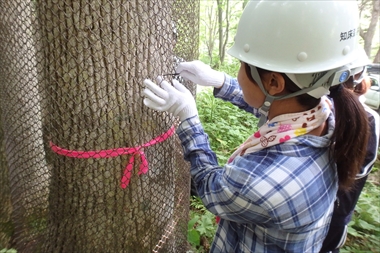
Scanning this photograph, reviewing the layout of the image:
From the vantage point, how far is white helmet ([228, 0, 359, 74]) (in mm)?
1095

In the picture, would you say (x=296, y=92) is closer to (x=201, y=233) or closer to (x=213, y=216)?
(x=201, y=233)

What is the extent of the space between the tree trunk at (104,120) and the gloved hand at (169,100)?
86 millimetres

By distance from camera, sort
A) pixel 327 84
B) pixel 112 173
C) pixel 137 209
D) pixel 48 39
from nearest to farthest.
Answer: pixel 327 84, pixel 48 39, pixel 112 173, pixel 137 209

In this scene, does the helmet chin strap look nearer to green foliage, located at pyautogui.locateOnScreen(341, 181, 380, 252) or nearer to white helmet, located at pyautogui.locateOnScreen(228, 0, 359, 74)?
white helmet, located at pyautogui.locateOnScreen(228, 0, 359, 74)

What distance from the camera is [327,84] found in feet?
3.80

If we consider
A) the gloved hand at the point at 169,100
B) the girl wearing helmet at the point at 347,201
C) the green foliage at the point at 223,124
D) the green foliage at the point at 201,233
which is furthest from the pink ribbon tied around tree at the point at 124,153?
the green foliage at the point at 223,124

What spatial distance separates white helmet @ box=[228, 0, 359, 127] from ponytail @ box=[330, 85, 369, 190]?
7 centimetres

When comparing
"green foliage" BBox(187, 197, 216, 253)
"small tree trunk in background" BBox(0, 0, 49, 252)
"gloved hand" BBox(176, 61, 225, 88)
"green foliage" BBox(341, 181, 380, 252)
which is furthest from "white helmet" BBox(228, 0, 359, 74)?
"green foliage" BBox(341, 181, 380, 252)

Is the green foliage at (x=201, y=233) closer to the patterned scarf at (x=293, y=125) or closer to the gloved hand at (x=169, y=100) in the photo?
the gloved hand at (x=169, y=100)

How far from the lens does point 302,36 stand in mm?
1123

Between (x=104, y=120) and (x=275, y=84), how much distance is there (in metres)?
0.80

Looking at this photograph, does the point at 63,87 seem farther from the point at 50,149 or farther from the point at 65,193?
the point at 65,193

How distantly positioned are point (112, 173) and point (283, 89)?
928 millimetres

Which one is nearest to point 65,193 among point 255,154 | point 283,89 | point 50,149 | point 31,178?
point 50,149
